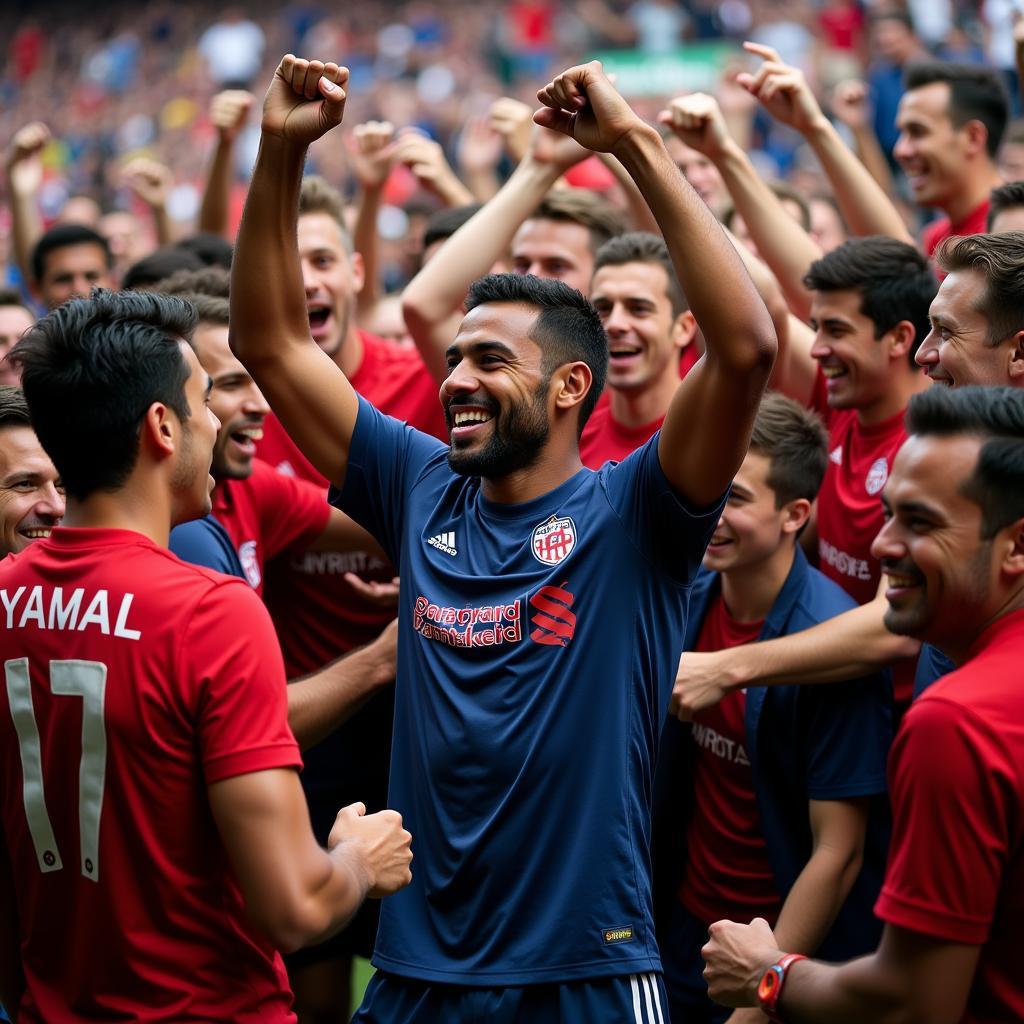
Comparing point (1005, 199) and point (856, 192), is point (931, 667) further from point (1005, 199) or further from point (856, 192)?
point (856, 192)

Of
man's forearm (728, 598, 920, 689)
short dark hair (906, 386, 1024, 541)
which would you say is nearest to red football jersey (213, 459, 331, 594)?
man's forearm (728, 598, 920, 689)

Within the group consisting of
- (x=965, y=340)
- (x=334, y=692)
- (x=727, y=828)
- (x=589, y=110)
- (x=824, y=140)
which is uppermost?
(x=589, y=110)

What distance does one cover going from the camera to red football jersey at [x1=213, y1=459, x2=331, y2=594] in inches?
186

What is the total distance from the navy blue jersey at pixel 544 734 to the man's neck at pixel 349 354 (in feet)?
7.63

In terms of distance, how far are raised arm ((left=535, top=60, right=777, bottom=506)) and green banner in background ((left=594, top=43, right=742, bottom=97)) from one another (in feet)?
56.4

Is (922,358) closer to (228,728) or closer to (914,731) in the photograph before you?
(914,731)

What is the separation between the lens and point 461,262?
17.1 ft

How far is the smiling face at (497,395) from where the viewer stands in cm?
378

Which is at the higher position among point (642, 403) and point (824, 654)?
point (642, 403)

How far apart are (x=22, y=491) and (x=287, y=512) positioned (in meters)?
1.16

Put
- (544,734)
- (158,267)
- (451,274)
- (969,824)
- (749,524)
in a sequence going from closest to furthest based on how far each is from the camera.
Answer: (969,824), (544,734), (749,524), (451,274), (158,267)

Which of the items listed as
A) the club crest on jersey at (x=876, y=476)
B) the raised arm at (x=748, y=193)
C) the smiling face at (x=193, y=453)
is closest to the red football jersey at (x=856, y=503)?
the club crest on jersey at (x=876, y=476)

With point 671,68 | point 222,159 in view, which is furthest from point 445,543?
point 671,68

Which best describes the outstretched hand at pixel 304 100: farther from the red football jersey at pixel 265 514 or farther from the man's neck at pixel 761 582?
the man's neck at pixel 761 582
